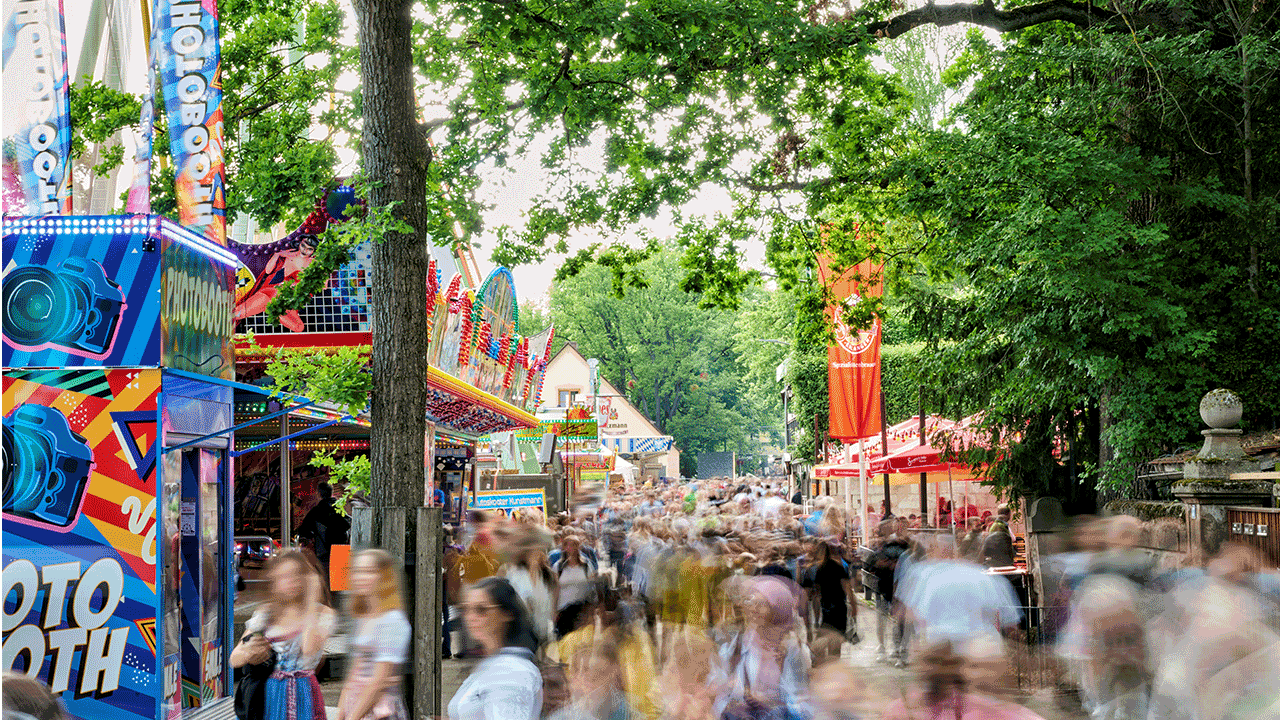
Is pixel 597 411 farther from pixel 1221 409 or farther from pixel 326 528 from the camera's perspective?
pixel 1221 409

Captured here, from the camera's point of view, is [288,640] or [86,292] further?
[86,292]

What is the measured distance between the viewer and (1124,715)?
7770 millimetres

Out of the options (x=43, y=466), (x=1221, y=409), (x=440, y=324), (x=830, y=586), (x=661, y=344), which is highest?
(x=661, y=344)

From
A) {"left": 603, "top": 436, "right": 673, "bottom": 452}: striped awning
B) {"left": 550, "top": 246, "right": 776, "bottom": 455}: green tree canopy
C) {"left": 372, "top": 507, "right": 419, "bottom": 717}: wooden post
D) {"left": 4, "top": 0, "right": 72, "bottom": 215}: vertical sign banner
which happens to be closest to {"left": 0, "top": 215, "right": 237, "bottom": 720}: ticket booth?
{"left": 4, "top": 0, "right": 72, "bottom": 215}: vertical sign banner

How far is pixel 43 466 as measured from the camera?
9148mm

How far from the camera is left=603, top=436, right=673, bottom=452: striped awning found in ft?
152

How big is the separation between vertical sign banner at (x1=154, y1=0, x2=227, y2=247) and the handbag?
17.9 ft

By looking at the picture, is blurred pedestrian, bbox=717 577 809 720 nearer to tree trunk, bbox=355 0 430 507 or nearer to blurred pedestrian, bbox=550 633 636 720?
blurred pedestrian, bbox=550 633 636 720

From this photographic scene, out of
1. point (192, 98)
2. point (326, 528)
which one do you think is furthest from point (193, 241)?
point (326, 528)

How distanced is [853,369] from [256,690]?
45.5 ft

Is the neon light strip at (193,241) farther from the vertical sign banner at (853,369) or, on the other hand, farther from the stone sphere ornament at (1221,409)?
the vertical sign banner at (853,369)

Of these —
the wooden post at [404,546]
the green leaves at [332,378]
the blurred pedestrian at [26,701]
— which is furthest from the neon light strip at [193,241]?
the blurred pedestrian at [26,701]

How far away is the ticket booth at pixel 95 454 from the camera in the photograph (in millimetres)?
8961

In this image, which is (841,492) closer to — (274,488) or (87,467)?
(274,488)
